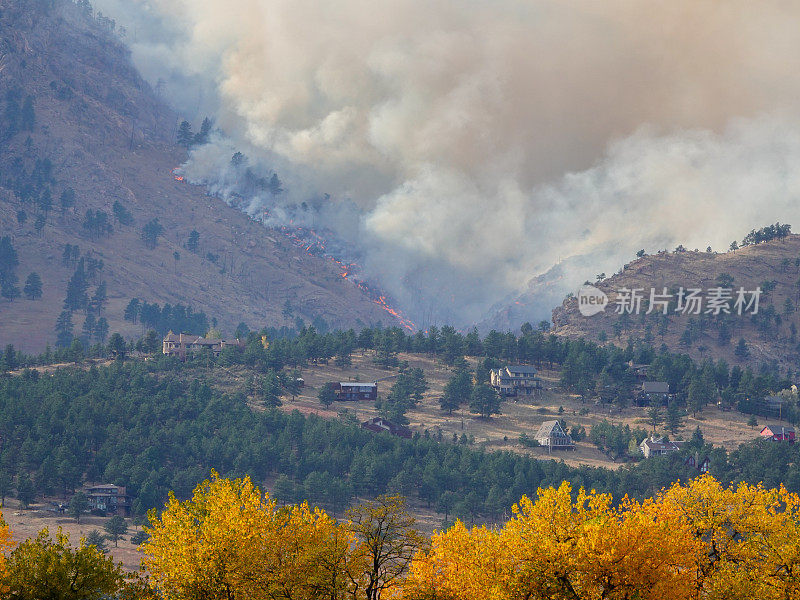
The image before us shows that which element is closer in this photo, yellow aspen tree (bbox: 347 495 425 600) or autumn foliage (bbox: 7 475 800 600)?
autumn foliage (bbox: 7 475 800 600)

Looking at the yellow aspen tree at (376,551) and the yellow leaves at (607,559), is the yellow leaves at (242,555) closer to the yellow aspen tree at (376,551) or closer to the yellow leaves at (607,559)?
the yellow aspen tree at (376,551)

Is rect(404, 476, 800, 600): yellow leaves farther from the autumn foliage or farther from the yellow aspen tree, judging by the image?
the yellow aspen tree

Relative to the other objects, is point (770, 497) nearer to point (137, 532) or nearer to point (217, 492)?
point (217, 492)

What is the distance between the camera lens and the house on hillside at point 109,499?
637 ft

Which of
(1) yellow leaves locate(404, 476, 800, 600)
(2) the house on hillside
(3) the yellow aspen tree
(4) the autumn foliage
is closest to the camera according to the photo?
(4) the autumn foliage

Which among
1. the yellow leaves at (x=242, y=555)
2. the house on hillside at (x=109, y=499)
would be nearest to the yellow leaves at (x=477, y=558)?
the yellow leaves at (x=242, y=555)

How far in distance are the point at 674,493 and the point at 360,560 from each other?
32.7 metres

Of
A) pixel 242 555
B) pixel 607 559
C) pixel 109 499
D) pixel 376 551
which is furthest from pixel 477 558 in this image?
pixel 109 499

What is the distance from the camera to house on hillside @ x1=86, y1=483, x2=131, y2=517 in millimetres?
194125

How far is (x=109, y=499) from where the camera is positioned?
7712 inches

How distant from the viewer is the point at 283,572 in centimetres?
8344

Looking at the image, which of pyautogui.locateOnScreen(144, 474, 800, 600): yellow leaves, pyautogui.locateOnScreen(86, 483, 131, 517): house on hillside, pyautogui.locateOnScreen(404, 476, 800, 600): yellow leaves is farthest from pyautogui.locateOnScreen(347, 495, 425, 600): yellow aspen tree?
pyautogui.locateOnScreen(86, 483, 131, 517): house on hillside

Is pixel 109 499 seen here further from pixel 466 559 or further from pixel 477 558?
pixel 477 558

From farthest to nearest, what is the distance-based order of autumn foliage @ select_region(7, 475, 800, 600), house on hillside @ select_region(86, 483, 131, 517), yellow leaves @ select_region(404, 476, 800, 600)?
1. house on hillside @ select_region(86, 483, 131, 517)
2. yellow leaves @ select_region(404, 476, 800, 600)
3. autumn foliage @ select_region(7, 475, 800, 600)
